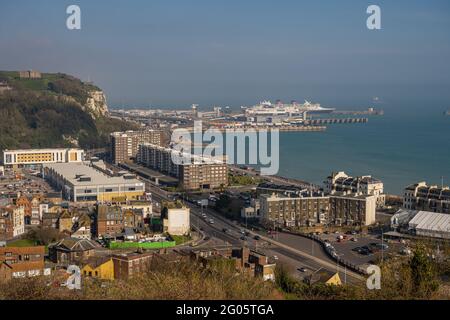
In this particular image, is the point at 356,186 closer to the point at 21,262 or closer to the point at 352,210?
the point at 352,210

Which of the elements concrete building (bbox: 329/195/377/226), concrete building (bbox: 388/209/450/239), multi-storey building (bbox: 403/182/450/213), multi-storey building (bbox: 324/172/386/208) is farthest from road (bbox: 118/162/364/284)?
multi-storey building (bbox: 403/182/450/213)

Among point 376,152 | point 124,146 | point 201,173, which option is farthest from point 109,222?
point 376,152

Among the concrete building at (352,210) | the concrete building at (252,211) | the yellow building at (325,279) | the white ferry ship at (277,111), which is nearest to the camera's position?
the yellow building at (325,279)

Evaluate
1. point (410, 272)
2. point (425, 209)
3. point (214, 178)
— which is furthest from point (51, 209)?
point (410, 272)

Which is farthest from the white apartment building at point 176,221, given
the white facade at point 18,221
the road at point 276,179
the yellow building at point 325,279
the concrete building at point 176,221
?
the road at point 276,179

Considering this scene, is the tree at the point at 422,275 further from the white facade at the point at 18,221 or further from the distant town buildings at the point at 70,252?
the white facade at the point at 18,221
